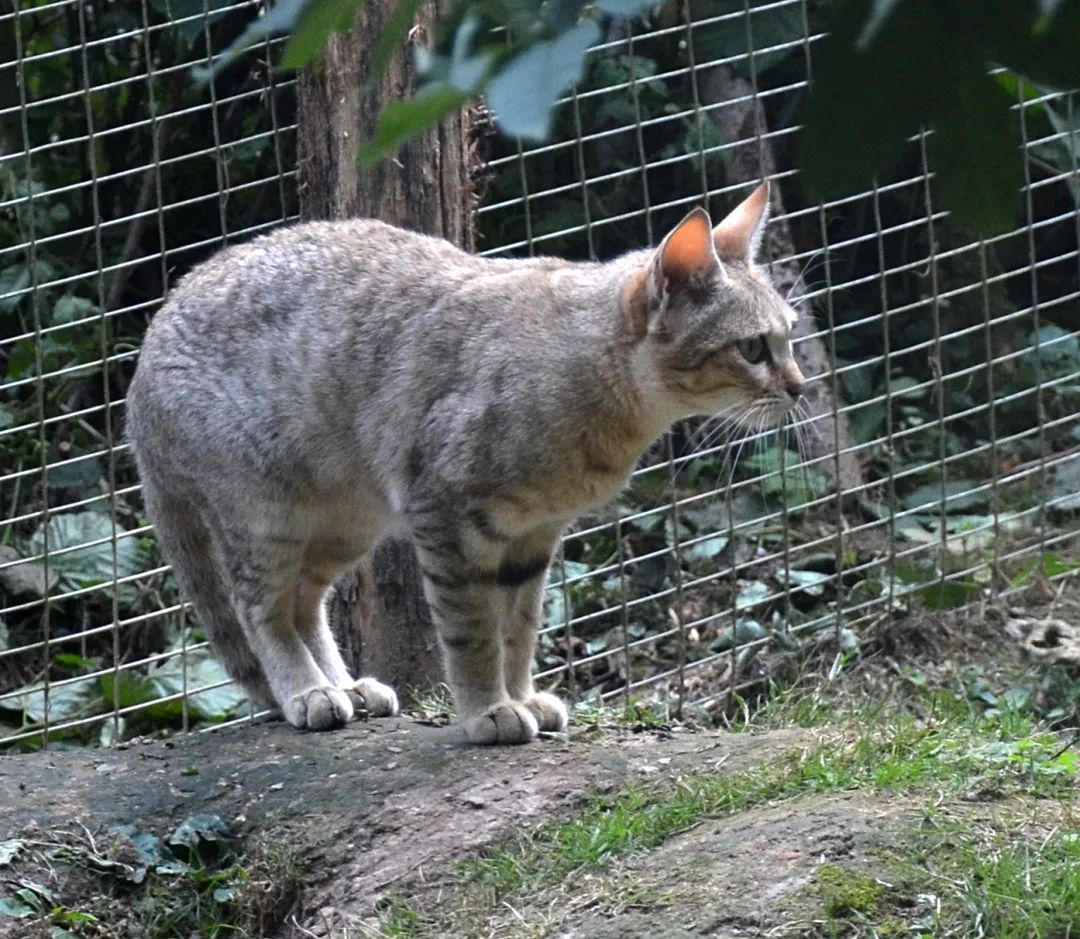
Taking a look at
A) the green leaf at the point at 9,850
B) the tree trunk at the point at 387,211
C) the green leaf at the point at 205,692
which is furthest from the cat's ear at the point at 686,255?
the green leaf at the point at 205,692

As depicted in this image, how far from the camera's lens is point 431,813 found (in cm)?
368

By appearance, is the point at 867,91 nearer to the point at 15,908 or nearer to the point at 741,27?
the point at 741,27

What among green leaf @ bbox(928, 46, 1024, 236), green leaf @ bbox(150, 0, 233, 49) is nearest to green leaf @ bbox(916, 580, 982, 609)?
green leaf @ bbox(150, 0, 233, 49)

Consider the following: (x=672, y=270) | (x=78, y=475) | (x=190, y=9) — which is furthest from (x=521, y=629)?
(x=78, y=475)

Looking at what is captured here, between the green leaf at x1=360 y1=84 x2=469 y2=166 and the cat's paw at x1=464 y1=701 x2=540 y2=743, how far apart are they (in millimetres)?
3069

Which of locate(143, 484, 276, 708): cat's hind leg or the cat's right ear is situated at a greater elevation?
the cat's right ear

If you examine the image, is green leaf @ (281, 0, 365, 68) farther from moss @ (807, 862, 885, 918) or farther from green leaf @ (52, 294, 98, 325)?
green leaf @ (52, 294, 98, 325)

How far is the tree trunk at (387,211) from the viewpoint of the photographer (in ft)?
15.6

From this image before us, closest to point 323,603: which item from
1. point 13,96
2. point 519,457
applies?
point 519,457

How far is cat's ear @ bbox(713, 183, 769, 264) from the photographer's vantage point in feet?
13.8

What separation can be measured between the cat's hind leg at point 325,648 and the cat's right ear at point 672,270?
116cm

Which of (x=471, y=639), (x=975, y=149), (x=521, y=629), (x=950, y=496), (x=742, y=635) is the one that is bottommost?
(x=742, y=635)

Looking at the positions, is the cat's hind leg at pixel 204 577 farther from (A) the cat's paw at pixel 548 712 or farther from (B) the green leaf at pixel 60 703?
(B) the green leaf at pixel 60 703

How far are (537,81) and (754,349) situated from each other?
309 centimetres
